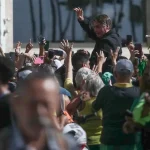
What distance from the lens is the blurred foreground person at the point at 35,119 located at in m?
4.07

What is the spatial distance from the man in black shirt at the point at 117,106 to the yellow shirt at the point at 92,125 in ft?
1.06

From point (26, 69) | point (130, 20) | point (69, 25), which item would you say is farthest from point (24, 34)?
point (26, 69)

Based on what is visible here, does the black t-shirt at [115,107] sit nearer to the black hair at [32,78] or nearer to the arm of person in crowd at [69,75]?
the arm of person in crowd at [69,75]

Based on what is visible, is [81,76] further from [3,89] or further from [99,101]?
[3,89]

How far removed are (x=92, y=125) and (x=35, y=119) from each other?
4.78 m

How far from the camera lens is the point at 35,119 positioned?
405cm

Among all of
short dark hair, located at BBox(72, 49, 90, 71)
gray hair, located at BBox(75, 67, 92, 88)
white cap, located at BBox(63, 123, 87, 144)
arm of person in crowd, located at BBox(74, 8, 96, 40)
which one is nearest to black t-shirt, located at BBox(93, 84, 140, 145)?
gray hair, located at BBox(75, 67, 92, 88)

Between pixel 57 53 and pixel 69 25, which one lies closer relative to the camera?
pixel 57 53

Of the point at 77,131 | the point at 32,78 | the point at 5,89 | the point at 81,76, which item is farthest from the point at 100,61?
the point at 32,78

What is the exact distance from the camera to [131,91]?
27.2 feet

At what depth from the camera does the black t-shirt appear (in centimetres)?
825

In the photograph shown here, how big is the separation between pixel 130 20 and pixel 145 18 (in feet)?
1.55

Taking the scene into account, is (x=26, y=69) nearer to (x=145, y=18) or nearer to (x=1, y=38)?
(x=1, y=38)

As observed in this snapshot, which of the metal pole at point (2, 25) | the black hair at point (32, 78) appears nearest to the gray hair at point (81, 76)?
the black hair at point (32, 78)
